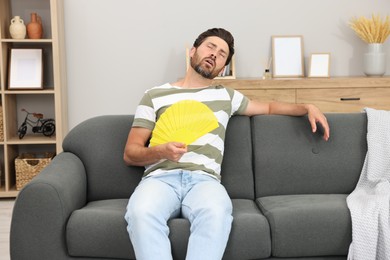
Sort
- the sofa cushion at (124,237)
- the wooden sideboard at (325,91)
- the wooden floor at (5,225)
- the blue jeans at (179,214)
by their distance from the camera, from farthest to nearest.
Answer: the wooden sideboard at (325,91) → the wooden floor at (5,225) → the sofa cushion at (124,237) → the blue jeans at (179,214)

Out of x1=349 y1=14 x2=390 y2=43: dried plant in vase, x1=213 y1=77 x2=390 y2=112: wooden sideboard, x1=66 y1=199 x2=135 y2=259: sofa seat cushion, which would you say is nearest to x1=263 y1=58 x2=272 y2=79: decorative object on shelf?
x1=213 y1=77 x2=390 y2=112: wooden sideboard

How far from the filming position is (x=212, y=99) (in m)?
2.55

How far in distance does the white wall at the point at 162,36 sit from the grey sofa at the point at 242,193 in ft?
5.71

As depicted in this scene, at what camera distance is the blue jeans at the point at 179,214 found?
79.1 inches

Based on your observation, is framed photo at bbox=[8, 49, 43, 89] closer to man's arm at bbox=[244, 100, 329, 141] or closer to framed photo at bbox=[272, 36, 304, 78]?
framed photo at bbox=[272, 36, 304, 78]

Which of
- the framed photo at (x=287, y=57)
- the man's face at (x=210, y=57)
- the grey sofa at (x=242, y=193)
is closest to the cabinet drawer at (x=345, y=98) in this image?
the framed photo at (x=287, y=57)

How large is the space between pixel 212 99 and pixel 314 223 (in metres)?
0.70

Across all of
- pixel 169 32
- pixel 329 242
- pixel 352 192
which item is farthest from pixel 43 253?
pixel 169 32

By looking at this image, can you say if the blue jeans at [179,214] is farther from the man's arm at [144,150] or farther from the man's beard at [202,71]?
the man's beard at [202,71]

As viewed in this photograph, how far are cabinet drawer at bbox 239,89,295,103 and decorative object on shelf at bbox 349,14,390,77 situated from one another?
2.20 feet

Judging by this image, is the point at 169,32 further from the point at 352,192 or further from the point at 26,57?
the point at 352,192

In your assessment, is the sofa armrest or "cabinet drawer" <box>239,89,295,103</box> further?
"cabinet drawer" <box>239,89,295,103</box>

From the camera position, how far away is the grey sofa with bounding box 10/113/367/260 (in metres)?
2.19

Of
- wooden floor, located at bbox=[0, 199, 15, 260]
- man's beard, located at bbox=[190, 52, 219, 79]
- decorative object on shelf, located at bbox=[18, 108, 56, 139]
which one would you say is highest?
man's beard, located at bbox=[190, 52, 219, 79]
